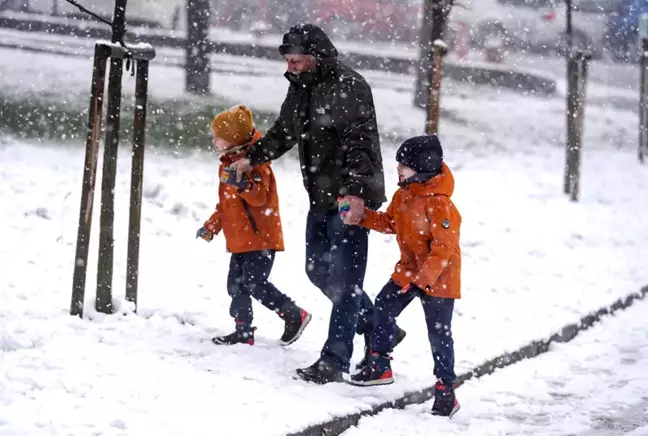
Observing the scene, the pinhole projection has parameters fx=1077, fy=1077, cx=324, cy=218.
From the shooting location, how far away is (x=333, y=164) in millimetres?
6371

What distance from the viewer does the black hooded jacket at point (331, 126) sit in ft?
20.2

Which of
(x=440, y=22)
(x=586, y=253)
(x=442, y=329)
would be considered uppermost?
(x=440, y=22)

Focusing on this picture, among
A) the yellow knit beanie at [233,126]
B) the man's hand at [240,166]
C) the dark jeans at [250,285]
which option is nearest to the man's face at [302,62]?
the yellow knit beanie at [233,126]

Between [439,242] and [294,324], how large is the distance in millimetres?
1491

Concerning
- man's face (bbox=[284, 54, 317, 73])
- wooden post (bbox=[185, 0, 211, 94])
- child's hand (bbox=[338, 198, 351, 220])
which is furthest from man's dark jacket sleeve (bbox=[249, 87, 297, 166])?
wooden post (bbox=[185, 0, 211, 94])

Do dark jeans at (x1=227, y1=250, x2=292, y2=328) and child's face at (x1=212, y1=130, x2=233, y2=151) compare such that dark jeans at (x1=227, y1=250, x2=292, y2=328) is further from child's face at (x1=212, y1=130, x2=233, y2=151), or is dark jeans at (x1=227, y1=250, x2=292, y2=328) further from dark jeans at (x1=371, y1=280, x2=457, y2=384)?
dark jeans at (x1=371, y1=280, x2=457, y2=384)

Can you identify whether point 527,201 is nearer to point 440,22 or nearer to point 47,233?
point 440,22

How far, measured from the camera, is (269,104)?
17.4 metres

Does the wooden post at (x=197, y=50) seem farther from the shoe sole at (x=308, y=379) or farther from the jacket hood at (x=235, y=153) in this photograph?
the shoe sole at (x=308, y=379)

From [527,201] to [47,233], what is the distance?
6.45 m

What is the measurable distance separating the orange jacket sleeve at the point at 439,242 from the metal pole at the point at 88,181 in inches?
89.5

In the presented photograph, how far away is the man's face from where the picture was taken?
6242 millimetres

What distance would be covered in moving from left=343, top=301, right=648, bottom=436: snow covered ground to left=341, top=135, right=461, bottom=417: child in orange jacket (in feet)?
0.90

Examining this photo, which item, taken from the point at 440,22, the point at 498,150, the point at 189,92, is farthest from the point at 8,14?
the point at 440,22
